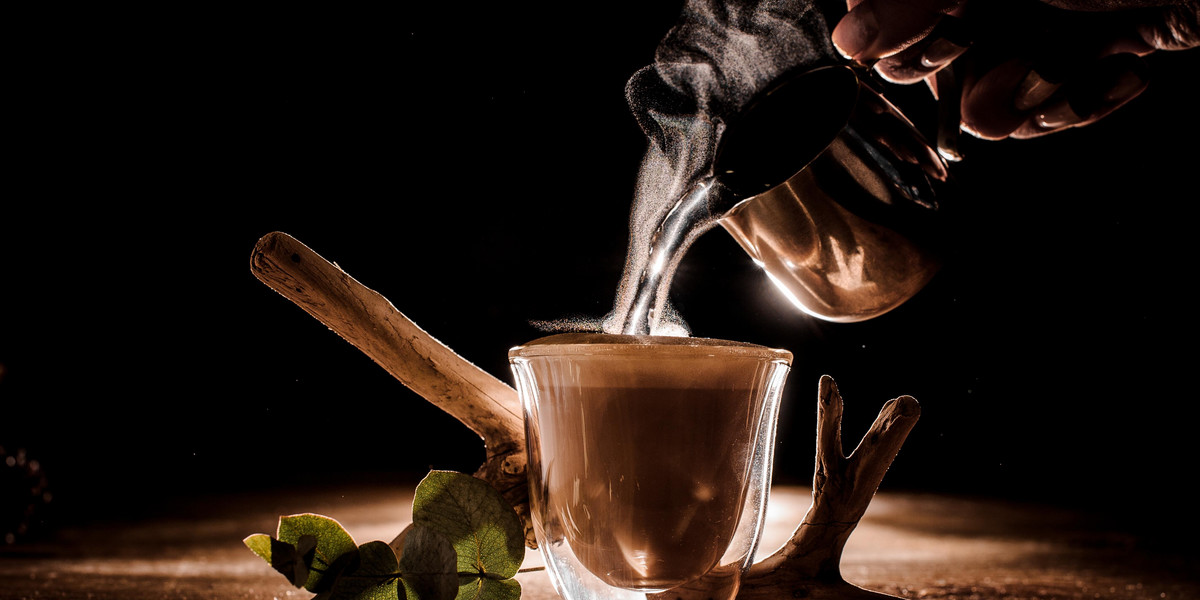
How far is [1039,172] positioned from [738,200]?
37.5 inches

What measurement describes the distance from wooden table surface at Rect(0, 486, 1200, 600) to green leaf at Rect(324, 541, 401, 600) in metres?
0.19

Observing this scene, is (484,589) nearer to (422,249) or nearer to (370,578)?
(370,578)

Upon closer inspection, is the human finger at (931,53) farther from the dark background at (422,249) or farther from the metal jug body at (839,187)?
the dark background at (422,249)

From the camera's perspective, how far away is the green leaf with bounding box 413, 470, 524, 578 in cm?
52

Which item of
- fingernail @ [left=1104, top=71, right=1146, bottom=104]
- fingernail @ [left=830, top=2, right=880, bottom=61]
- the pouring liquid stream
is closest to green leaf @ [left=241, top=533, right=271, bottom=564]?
the pouring liquid stream

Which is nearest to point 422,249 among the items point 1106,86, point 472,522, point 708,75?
point 708,75

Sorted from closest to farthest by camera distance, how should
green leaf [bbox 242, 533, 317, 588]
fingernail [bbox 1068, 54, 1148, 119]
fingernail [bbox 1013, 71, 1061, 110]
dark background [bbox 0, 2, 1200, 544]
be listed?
green leaf [bbox 242, 533, 317, 588] < fingernail [bbox 1068, 54, 1148, 119] < fingernail [bbox 1013, 71, 1061, 110] < dark background [bbox 0, 2, 1200, 544]

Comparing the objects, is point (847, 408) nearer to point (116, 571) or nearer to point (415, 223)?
point (415, 223)

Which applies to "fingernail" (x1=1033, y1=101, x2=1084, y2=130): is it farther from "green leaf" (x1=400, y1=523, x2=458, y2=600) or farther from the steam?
"green leaf" (x1=400, y1=523, x2=458, y2=600)

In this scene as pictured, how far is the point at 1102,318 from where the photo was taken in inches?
52.9

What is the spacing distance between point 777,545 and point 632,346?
1.80 feet

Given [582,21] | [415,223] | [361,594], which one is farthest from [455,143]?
[361,594]

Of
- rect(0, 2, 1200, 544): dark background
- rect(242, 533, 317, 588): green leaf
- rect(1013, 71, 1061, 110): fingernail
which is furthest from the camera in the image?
rect(0, 2, 1200, 544): dark background

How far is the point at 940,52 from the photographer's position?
727mm
